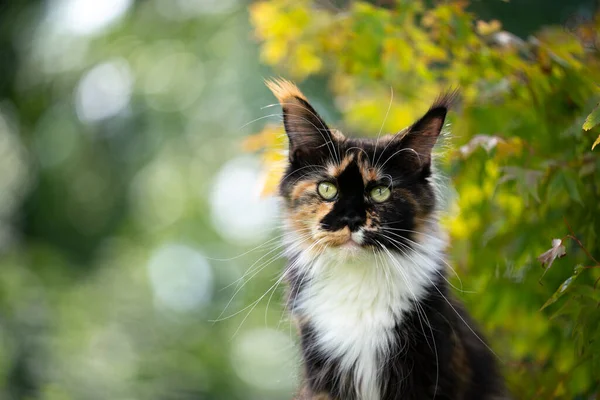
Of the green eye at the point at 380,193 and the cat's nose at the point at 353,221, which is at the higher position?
the green eye at the point at 380,193

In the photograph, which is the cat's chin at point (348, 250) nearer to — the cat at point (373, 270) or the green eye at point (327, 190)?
the cat at point (373, 270)

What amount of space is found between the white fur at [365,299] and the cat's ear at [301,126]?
0.35 metres

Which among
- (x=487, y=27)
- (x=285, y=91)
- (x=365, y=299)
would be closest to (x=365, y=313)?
(x=365, y=299)

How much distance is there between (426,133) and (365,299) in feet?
1.86

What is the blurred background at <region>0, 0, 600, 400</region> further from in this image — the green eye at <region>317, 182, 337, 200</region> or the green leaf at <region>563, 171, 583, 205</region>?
the green eye at <region>317, 182, 337, 200</region>

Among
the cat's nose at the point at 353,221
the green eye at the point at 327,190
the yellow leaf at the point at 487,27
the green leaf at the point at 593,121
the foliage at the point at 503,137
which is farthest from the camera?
the yellow leaf at the point at 487,27

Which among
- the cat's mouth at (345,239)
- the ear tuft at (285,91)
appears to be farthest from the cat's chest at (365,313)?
the ear tuft at (285,91)

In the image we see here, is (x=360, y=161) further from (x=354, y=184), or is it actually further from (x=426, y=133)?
(x=426, y=133)

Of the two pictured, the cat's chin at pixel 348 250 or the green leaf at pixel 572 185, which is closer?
the cat's chin at pixel 348 250

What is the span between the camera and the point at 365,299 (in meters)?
2.25

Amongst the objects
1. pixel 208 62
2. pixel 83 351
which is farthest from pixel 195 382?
pixel 208 62

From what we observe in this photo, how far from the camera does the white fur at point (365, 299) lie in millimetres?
2211

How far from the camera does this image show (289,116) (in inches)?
92.2

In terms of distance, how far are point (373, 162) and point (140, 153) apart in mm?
6658
